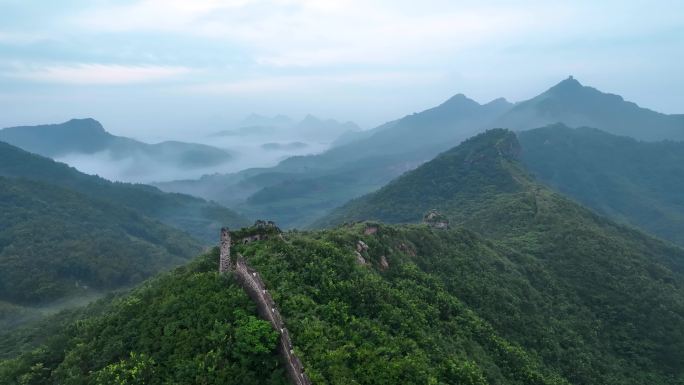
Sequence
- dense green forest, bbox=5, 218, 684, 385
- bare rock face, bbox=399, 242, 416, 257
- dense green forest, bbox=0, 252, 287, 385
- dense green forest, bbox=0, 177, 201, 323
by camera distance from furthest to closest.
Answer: dense green forest, bbox=0, 177, 201, 323, bare rock face, bbox=399, 242, 416, 257, dense green forest, bbox=5, 218, 684, 385, dense green forest, bbox=0, 252, 287, 385

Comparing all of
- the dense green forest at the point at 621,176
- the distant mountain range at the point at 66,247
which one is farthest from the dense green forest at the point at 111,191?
the dense green forest at the point at 621,176

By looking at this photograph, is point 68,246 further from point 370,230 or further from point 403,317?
point 403,317

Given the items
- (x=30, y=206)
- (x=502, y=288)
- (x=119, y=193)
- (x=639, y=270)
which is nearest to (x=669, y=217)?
(x=639, y=270)

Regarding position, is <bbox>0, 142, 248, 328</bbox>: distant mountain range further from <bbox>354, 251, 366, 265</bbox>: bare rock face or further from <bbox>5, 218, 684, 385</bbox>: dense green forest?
<bbox>354, 251, 366, 265</bbox>: bare rock face

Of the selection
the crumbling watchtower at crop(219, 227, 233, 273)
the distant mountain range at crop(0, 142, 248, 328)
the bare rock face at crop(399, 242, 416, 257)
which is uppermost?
the crumbling watchtower at crop(219, 227, 233, 273)

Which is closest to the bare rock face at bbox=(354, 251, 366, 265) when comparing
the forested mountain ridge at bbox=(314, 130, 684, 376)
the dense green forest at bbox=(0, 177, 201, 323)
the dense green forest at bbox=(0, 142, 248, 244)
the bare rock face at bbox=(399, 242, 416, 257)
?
the bare rock face at bbox=(399, 242, 416, 257)

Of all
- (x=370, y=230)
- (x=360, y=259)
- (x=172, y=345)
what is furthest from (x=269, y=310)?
(x=370, y=230)

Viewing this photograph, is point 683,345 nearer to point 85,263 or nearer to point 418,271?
point 418,271
